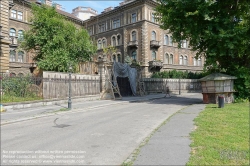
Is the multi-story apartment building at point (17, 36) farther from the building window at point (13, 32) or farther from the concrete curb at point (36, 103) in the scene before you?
the concrete curb at point (36, 103)

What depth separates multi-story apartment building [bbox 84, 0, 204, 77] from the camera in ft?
150

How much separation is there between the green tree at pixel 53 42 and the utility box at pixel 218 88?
46.0 feet

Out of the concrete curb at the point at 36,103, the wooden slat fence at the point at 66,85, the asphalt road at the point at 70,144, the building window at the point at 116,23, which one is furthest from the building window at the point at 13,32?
the asphalt road at the point at 70,144

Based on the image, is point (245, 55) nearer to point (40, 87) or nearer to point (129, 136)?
point (129, 136)

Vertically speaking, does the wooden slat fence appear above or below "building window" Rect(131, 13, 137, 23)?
below

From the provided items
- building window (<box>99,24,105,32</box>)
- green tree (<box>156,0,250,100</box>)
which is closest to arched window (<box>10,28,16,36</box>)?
building window (<box>99,24,105,32</box>)

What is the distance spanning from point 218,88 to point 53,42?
60.5 feet

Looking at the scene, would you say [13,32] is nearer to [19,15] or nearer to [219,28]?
[19,15]

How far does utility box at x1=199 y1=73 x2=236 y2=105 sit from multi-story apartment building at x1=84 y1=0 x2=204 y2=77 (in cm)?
2661

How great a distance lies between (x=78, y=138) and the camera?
24.2 feet

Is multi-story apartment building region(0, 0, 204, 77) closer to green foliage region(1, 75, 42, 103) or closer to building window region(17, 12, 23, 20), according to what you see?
building window region(17, 12, 23, 20)

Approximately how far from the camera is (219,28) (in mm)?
16797

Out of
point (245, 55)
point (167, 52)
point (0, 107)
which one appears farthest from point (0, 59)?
point (167, 52)

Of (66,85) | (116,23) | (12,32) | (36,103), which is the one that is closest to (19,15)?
(12,32)
